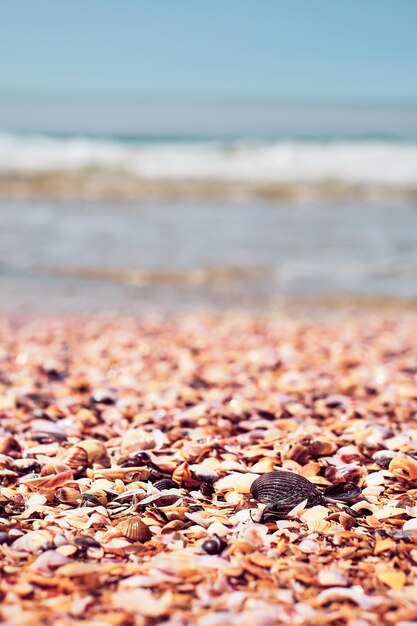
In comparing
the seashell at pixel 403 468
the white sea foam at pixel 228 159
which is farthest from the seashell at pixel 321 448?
the white sea foam at pixel 228 159

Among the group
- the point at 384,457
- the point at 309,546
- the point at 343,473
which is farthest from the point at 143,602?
the point at 384,457

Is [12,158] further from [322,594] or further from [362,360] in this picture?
[322,594]

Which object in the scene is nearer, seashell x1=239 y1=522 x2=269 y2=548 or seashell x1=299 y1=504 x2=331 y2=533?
seashell x1=239 y1=522 x2=269 y2=548

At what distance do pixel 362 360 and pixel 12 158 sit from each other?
20588 millimetres

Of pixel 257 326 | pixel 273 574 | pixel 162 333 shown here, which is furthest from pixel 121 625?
pixel 257 326

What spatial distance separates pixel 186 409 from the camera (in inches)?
134

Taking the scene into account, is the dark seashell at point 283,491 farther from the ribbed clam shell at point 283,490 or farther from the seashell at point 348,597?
the seashell at point 348,597

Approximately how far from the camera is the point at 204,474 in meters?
2.49

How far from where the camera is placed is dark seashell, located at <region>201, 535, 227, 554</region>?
6.48 ft

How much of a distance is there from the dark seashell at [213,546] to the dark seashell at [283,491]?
0.26 metres

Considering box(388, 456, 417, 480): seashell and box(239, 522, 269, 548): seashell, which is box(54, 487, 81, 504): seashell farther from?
box(388, 456, 417, 480): seashell

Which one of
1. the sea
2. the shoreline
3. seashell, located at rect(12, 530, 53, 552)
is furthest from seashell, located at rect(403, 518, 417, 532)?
the shoreline

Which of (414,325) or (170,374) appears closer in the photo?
(170,374)

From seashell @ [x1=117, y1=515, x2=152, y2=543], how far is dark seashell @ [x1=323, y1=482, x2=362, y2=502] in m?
0.62
